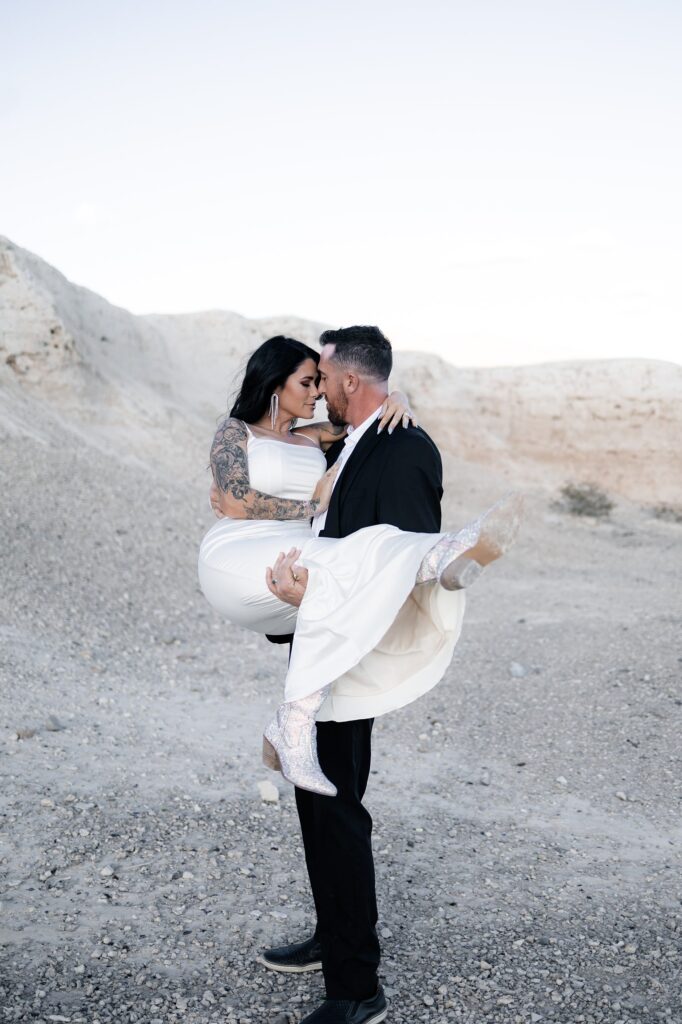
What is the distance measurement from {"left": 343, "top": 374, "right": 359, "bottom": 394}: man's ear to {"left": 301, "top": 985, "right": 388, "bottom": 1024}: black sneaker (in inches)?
70.6

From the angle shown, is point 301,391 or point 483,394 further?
point 483,394

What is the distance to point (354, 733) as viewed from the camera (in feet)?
8.29

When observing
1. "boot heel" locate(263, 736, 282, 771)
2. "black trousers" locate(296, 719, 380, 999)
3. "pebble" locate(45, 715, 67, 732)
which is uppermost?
"boot heel" locate(263, 736, 282, 771)

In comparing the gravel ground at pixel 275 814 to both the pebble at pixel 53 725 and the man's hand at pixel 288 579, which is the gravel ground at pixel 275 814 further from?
the man's hand at pixel 288 579

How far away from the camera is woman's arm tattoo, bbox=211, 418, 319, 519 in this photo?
2.77m

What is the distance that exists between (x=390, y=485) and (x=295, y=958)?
1.66 metres

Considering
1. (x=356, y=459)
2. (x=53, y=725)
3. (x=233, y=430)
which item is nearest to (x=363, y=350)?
(x=356, y=459)

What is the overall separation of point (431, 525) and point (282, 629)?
62cm

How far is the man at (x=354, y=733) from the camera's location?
2.44m

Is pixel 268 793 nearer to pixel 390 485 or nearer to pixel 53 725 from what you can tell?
pixel 53 725

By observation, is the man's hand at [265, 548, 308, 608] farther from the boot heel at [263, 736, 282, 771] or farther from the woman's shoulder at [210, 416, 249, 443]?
the woman's shoulder at [210, 416, 249, 443]

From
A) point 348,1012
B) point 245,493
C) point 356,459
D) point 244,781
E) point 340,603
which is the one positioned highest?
point 356,459

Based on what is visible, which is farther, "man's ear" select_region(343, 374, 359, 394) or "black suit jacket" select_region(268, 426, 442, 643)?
"man's ear" select_region(343, 374, 359, 394)

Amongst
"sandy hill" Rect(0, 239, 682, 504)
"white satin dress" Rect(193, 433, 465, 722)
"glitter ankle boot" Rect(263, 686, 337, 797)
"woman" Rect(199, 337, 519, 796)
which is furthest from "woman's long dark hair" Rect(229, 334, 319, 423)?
"sandy hill" Rect(0, 239, 682, 504)
